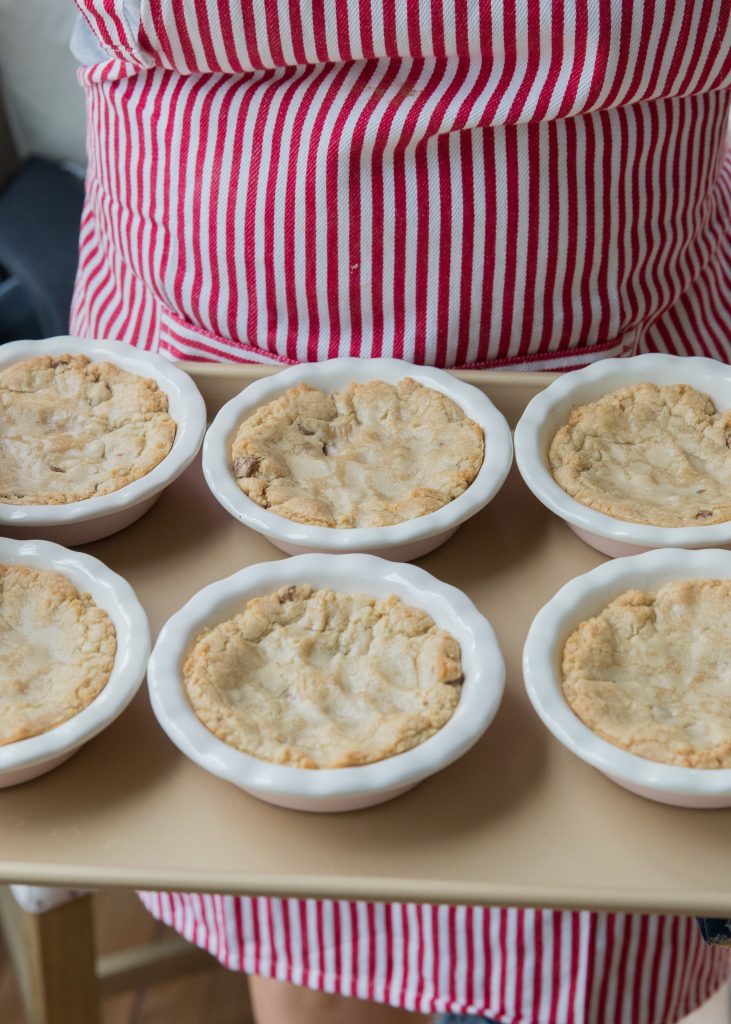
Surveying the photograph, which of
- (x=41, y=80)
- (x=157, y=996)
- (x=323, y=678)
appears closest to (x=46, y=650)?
(x=323, y=678)

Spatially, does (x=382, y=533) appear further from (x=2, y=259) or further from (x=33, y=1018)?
(x=2, y=259)

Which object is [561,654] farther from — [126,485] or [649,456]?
[126,485]

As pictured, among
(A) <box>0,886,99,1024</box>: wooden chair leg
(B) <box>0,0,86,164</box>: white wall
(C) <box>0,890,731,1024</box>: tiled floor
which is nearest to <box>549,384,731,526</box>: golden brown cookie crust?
(A) <box>0,886,99,1024</box>: wooden chair leg

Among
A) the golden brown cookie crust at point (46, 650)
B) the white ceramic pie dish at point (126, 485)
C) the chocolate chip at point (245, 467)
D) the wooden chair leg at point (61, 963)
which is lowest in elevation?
the wooden chair leg at point (61, 963)

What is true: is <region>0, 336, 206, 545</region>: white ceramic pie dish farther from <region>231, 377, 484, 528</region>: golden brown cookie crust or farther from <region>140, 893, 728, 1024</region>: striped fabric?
<region>140, 893, 728, 1024</region>: striped fabric

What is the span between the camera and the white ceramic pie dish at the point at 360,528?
911mm

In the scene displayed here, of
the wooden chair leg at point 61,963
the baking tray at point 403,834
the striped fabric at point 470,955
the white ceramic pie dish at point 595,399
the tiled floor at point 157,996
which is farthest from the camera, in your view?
the tiled floor at point 157,996

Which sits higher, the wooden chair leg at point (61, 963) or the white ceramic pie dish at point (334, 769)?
the white ceramic pie dish at point (334, 769)

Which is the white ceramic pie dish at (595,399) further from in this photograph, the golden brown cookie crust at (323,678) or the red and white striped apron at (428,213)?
the golden brown cookie crust at (323,678)

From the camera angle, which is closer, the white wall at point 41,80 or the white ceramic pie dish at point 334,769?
the white ceramic pie dish at point 334,769

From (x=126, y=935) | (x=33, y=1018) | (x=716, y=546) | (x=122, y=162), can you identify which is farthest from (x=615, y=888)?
(x=126, y=935)

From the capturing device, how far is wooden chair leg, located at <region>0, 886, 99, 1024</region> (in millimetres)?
1296

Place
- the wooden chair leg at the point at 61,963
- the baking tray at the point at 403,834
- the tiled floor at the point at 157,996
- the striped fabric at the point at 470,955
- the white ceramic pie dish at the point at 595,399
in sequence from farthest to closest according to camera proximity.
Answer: the tiled floor at the point at 157,996, the wooden chair leg at the point at 61,963, the striped fabric at the point at 470,955, the white ceramic pie dish at the point at 595,399, the baking tray at the point at 403,834

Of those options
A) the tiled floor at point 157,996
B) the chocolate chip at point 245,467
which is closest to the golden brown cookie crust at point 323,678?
the chocolate chip at point 245,467
